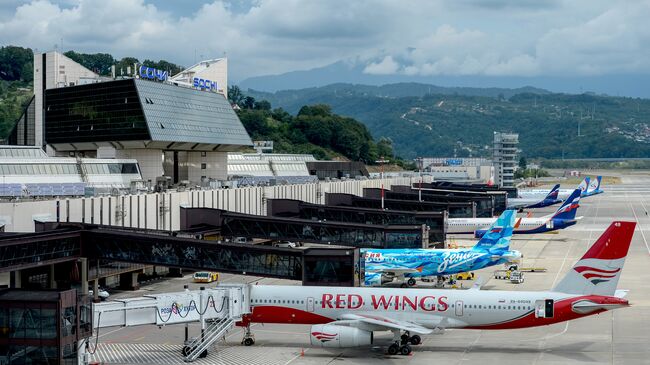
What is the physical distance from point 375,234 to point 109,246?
3645 centimetres

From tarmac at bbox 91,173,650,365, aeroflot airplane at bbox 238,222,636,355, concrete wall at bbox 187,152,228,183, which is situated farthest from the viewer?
concrete wall at bbox 187,152,228,183

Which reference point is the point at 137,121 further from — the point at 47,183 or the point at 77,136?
the point at 47,183

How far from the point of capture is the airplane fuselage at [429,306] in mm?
62844

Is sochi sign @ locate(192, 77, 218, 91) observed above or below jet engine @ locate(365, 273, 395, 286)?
above

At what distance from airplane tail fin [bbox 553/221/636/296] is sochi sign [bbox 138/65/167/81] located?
9532 centimetres

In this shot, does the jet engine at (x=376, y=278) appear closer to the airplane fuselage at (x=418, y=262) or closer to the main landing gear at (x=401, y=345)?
the airplane fuselage at (x=418, y=262)

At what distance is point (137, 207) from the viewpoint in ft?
334

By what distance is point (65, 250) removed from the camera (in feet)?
251

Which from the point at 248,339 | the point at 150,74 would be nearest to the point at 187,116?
the point at 150,74

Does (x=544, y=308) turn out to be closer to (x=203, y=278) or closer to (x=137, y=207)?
(x=203, y=278)

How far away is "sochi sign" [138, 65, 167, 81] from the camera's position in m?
142

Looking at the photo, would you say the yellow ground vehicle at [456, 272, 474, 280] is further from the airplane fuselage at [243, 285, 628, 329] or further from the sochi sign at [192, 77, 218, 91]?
the sochi sign at [192, 77, 218, 91]

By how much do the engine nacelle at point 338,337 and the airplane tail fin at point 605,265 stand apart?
50.4ft

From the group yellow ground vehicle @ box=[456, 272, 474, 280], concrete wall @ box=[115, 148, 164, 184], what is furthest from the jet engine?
concrete wall @ box=[115, 148, 164, 184]
